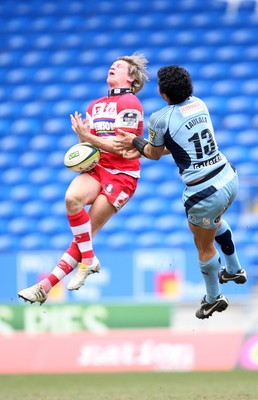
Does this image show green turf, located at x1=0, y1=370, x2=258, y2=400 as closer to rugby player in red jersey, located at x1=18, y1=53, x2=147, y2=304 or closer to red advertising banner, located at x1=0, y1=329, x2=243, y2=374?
red advertising banner, located at x1=0, y1=329, x2=243, y2=374

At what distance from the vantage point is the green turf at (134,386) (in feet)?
26.6

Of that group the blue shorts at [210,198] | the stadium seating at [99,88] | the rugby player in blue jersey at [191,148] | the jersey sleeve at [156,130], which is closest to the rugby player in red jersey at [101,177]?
the rugby player in blue jersey at [191,148]

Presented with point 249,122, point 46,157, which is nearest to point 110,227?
point 46,157

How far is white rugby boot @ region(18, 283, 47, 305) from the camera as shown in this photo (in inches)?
280

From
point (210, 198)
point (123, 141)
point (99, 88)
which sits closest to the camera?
point (210, 198)

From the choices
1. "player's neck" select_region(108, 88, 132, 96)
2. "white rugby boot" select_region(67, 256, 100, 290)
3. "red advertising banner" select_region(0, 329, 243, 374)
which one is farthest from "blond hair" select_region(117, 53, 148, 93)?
"red advertising banner" select_region(0, 329, 243, 374)

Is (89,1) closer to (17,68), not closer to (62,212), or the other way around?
(17,68)

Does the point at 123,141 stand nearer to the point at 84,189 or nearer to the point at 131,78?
the point at 84,189

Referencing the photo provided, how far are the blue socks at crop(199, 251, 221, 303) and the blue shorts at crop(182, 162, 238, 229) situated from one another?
1.27 feet

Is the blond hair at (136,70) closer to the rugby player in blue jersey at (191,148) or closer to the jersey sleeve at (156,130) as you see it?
the rugby player in blue jersey at (191,148)

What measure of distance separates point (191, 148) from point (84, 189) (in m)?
1.00

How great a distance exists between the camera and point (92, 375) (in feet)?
34.8

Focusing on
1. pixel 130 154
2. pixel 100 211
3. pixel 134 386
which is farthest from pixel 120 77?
pixel 134 386

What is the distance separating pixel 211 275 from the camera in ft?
24.2
